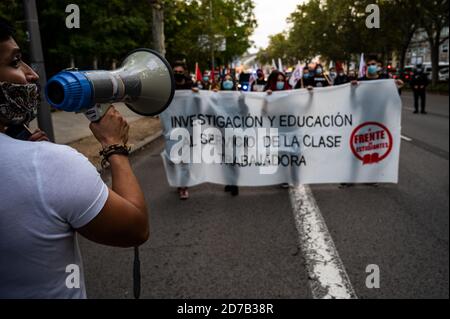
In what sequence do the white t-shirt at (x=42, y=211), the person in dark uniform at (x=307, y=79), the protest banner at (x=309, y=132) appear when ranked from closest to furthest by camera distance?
the white t-shirt at (x=42, y=211) < the protest banner at (x=309, y=132) < the person in dark uniform at (x=307, y=79)

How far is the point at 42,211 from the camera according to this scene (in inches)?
37.8

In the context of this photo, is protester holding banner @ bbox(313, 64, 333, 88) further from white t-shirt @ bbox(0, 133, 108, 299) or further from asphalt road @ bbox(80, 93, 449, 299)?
white t-shirt @ bbox(0, 133, 108, 299)

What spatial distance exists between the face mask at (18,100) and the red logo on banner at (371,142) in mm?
5009

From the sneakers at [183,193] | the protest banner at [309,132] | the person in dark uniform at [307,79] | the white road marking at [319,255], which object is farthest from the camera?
the sneakers at [183,193]

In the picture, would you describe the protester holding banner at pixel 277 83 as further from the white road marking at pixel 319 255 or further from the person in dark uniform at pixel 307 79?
the white road marking at pixel 319 255

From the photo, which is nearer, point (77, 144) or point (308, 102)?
point (77, 144)

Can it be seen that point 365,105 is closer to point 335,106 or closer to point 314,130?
point 335,106

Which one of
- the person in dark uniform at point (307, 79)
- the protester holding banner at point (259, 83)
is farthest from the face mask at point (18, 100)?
the protester holding banner at point (259, 83)

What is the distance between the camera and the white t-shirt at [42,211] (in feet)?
2.96

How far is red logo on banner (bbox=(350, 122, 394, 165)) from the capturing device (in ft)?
17.5

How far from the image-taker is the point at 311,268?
3615 millimetres

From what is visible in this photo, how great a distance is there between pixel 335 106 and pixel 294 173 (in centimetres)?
105

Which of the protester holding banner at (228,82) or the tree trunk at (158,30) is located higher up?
the tree trunk at (158,30)
